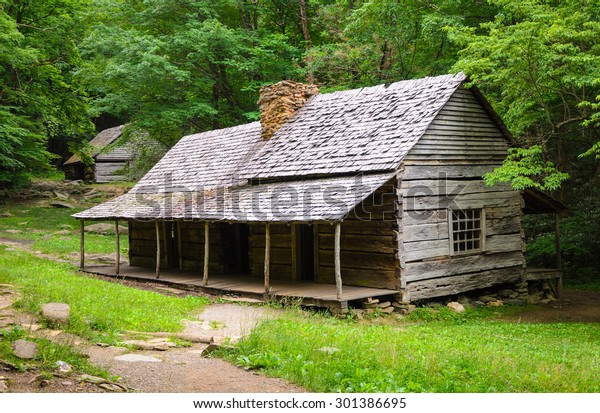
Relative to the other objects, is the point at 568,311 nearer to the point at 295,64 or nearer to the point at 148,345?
the point at 148,345

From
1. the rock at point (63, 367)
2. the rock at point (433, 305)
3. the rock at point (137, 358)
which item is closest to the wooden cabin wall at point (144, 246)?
the rock at point (433, 305)

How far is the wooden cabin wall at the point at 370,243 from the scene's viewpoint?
1520 cm

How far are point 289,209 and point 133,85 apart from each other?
15917 mm

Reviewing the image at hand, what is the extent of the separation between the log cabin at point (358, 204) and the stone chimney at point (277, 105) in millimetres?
46

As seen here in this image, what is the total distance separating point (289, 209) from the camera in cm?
1488

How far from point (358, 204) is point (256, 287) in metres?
3.64

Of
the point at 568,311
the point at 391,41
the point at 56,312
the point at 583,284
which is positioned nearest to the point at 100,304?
the point at 56,312

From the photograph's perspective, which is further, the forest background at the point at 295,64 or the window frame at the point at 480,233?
the window frame at the point at 480,233

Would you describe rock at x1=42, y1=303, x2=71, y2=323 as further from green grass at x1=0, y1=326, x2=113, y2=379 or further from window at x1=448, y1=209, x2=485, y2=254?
window at x1=448, y1=209, x2=485, y2=254

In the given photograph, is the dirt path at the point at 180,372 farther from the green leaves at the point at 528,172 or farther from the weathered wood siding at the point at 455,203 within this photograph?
the green leaves at the point at 528,172

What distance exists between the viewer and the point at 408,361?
8.01m

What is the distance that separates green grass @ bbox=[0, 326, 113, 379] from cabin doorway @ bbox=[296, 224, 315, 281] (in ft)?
32.7

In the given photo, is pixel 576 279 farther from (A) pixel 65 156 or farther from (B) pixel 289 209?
(A) pixel 65 156
